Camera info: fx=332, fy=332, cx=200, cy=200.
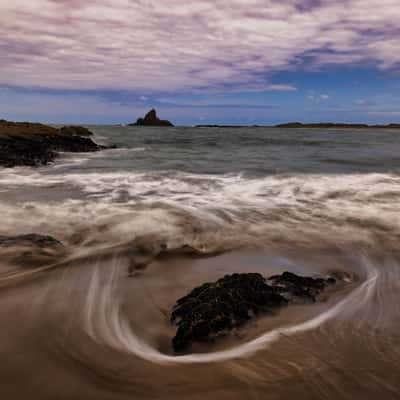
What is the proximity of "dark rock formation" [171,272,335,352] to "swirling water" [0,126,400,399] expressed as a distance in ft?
0.42

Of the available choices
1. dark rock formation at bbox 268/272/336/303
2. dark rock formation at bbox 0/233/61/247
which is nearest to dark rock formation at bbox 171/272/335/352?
dark rock formation at bbox 268/272/336/303

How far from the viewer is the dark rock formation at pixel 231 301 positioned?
10.1ft

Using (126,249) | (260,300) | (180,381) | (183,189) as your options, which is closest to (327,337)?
(260,300)

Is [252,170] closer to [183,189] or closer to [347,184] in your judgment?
[347,184]

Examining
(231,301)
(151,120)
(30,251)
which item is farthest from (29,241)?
(151,120)

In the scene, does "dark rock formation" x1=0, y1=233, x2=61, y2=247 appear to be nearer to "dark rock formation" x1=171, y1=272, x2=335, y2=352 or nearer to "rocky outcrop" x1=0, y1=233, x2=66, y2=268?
"rocky outcrop" x1=0, y1=233, x2=66, y2=268

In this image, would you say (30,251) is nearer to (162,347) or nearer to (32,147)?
(162,347)

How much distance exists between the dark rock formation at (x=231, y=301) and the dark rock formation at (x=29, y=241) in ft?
8.91

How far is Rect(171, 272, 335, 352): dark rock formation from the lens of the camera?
10.1ft

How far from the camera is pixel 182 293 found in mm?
3895

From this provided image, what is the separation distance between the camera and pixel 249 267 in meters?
4.69

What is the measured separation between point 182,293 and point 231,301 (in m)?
0.75

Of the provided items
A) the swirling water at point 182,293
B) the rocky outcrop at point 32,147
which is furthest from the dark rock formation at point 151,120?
the swirling water at point 182,293

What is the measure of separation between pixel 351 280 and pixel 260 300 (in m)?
1.52
